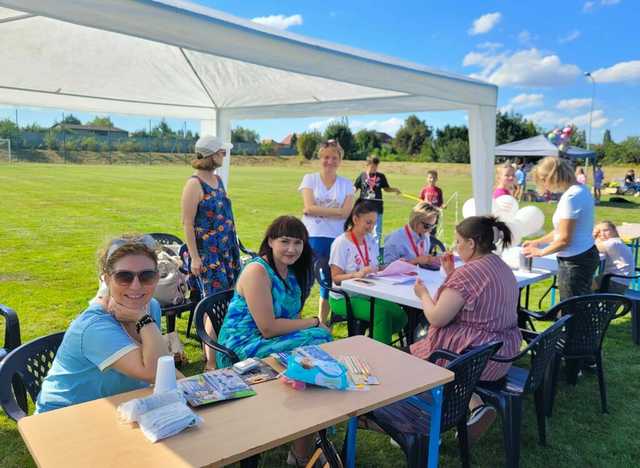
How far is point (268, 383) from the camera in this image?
5.90 feet

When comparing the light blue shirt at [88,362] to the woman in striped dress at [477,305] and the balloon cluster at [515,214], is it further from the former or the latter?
the balloon cluster at [515,214]

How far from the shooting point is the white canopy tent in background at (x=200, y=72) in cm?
254

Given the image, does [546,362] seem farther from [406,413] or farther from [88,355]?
[88,355]

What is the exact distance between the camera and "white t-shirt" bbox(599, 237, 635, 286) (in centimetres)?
432

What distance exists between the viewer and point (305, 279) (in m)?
2.76

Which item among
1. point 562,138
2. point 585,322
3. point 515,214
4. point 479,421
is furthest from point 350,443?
point 562,138

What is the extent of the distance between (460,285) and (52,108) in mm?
5434

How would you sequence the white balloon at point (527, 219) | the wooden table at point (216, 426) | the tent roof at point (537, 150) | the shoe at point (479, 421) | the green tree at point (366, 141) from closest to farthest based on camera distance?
the wooden table at point (216, 426)
the shoe at point (479, 421)
the white balloon at point (527, 219)
the tent roof at point (537, 150)
the green tree at point (366, 141)

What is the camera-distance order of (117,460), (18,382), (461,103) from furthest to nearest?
(461,103) < (18,382) < (117,460)

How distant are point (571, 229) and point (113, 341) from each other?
307 cm

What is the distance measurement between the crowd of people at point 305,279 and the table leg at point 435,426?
0.57m

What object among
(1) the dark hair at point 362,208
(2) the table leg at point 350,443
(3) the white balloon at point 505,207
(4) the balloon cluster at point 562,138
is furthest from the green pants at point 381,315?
(4) the balloon cluster at point 562,138

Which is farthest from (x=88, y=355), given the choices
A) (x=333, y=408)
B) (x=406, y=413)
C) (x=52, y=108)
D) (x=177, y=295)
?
(x=52, y=108)

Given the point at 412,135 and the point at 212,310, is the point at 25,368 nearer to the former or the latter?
the point at 212,310
